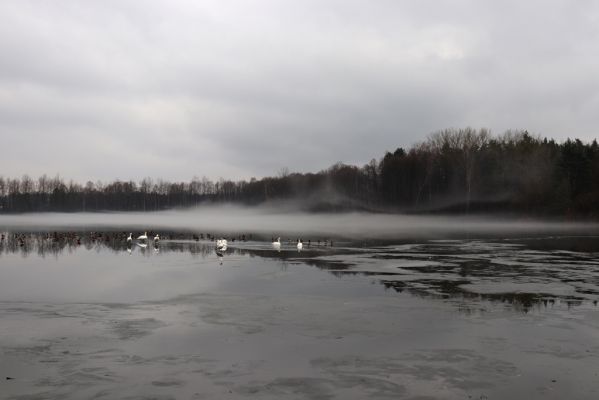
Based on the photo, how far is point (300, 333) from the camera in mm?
13211

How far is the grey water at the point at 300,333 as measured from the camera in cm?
954

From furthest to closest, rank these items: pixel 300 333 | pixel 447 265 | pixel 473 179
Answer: pixel 473 179 → pixel 447 265 → pixel 300 333

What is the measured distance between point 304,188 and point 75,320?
153 meters

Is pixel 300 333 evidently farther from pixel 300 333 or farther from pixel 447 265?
pixel 447 265

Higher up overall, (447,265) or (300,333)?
(447,265)

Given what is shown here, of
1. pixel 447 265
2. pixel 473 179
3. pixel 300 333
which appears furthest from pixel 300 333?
pixel 473 179

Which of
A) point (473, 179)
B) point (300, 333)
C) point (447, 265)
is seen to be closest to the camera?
point (300, 333)

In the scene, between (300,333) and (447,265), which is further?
(447,265)

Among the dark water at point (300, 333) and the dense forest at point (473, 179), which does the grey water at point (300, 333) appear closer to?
the dark water at point (300, 333)

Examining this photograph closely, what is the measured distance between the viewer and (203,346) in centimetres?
1198

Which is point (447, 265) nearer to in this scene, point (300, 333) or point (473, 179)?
point (300, 333)

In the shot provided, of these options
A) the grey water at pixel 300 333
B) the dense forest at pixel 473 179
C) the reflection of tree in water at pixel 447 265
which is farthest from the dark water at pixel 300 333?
the dense forest at pixel 473 179

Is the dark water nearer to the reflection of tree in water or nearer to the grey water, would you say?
the grey water

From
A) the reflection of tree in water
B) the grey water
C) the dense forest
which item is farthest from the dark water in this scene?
the dense forest
